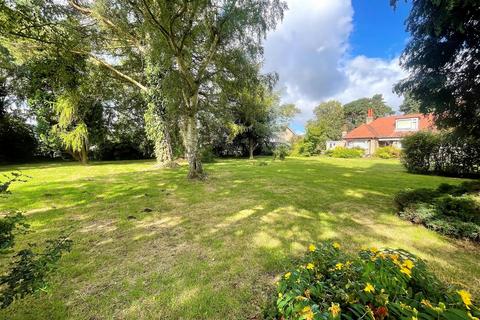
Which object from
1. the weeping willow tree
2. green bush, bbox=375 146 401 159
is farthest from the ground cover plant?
green bush, bbox=375 146 401 159

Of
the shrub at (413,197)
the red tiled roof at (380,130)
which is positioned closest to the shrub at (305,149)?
the red tiled roof at (380,130)

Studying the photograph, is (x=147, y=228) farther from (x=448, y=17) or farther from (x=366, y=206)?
(x=448, y=17)

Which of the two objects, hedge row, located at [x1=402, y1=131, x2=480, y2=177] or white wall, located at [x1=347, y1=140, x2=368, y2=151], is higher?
white wall, located at [x1=347, y1=140, x2=368, y2=151]

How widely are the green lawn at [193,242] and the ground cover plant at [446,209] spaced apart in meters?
0.19

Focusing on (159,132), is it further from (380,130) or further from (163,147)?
(380,130)

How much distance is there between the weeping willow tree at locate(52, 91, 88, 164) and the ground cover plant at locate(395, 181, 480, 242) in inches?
595

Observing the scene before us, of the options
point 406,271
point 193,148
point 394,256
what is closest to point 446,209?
point 394,256

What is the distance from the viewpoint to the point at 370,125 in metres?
32.4

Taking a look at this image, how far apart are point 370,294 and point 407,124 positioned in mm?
33794

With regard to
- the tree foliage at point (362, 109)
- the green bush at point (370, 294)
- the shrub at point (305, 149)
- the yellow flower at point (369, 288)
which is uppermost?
the tree foliage at point (362, 109)

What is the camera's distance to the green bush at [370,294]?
1.29 metres

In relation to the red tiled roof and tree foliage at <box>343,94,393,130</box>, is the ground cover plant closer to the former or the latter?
the red tiled roof

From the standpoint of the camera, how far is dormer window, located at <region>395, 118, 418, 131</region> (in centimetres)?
2798

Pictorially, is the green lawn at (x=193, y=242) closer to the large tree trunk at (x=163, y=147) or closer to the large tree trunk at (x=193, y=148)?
the large tree trunk at (x=193, y=148)
